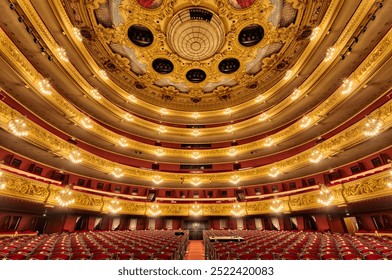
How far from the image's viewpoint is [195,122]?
19.8m

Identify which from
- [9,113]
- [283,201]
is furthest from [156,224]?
[9,113]

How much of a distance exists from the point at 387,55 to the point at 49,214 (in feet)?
63.1

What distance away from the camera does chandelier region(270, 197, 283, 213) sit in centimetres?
1279

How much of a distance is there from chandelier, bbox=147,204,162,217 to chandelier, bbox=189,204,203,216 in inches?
104

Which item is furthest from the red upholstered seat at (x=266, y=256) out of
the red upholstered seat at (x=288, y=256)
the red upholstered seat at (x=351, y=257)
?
the red upholstered seat at (x=351, y=257)

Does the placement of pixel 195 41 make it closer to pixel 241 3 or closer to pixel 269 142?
pixel 241 3

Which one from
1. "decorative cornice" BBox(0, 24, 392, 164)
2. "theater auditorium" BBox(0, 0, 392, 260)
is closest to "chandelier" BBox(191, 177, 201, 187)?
"theater auditorium" BBox(0, 0, 392, 260)

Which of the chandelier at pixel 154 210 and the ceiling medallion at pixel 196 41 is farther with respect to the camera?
the chandelier at pixel 154 210

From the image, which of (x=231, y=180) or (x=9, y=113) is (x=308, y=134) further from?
(x=9, y=113)

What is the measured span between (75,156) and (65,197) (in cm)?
244

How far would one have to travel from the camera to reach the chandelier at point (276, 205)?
42.0 feet

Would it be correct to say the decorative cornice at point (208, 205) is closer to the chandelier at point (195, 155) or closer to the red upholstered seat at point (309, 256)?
the chandelier at point (195, 155)

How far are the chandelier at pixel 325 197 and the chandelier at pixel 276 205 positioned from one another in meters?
2.67

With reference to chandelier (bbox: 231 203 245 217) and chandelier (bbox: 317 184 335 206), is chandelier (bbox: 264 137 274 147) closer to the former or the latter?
chandelier (bbox: 317 184 335 206)
